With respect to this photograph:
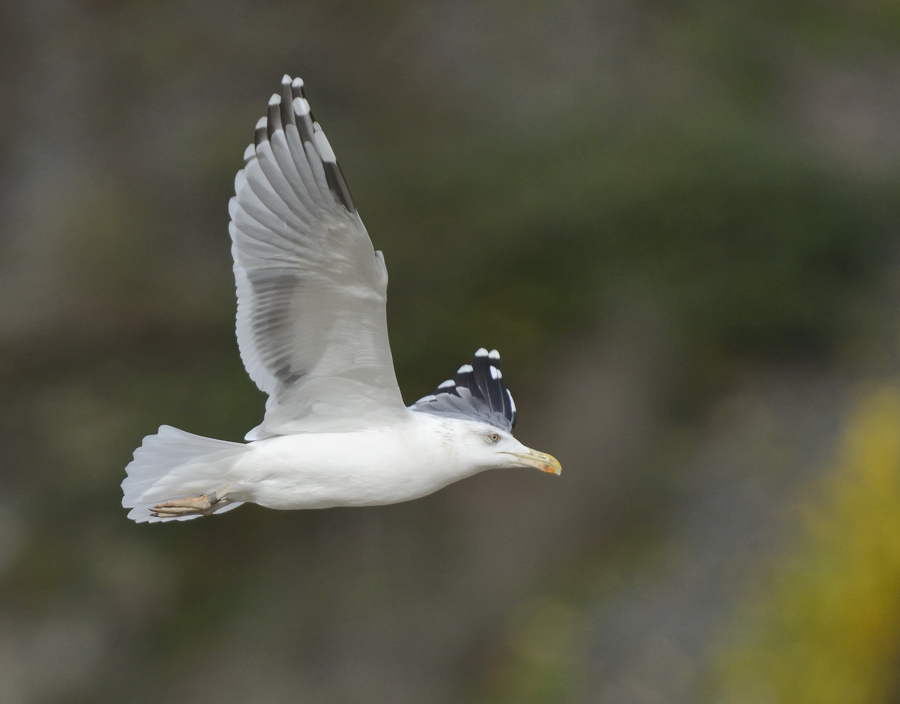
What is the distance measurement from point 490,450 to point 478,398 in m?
0.61

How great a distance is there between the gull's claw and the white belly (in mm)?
65

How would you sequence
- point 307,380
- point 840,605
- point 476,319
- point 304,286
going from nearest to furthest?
1. point 304,286
2. point 307,380
3. point 840,605
4. point 476,319

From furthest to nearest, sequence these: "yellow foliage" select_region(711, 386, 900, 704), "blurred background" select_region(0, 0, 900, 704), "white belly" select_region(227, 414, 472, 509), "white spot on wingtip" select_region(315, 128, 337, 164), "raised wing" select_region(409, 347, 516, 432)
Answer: "blurred background" select_region(0, 0, 900, 704) < "yellow foliage" select_region(711, 386, 900, 704) < "raised wing" select_region(409, 347, 516, 432) < "white belly" select_region(227, 414, 472, 509) < "white spot on wingtip" select_region(315, 128, 337, 164)

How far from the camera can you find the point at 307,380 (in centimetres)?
283

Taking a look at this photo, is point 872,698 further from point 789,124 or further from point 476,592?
point 789,124

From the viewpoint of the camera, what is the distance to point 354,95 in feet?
28.3

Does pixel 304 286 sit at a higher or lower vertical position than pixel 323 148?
lower

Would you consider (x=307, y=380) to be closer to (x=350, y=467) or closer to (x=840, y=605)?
(x=350, y=467)

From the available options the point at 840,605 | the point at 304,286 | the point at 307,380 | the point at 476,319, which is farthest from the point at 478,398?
the point at 476,319

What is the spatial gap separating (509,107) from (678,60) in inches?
57.3

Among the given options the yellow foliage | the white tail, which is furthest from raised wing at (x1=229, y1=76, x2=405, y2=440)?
the yellow foliage

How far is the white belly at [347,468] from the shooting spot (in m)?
2.70

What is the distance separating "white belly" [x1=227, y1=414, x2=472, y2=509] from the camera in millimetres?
2699

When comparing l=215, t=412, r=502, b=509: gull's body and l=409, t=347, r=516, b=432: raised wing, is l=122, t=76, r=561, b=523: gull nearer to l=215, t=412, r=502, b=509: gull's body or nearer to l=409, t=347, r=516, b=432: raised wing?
l=215, t=412, r=502, b=509: gull's body
